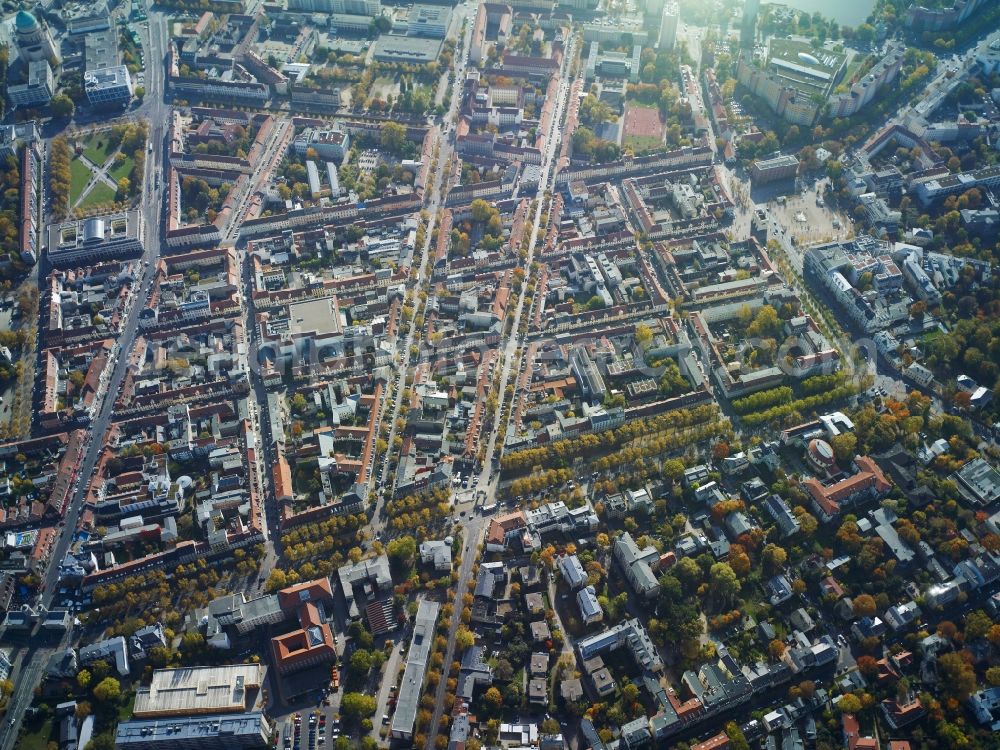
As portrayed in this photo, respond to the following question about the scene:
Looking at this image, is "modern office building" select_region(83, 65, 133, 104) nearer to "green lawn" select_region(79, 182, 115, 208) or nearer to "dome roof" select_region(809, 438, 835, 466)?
"green lawn" select_region(79, 182, 115, 208)

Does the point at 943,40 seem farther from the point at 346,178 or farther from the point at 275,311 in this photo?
the point at 275,311

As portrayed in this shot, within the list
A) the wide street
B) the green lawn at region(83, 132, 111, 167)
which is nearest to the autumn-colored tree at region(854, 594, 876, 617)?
the wide street

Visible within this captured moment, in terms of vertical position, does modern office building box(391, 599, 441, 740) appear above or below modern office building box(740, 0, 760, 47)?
below

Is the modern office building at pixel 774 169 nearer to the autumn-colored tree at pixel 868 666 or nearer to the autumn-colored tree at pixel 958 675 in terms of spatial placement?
the autumn-colored tree at pixel 958 675

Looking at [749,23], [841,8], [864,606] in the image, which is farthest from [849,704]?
[841,8]

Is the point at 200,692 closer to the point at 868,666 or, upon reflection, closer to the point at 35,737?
the point at 35,737

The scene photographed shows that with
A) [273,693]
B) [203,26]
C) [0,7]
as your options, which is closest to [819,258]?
[273,693]
